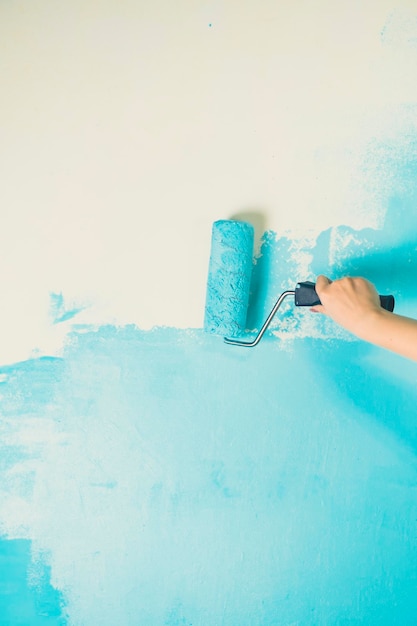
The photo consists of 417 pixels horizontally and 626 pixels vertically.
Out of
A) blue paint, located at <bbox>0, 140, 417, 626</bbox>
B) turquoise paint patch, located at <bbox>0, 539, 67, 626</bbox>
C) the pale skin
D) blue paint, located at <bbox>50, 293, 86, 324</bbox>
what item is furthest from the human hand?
turquoise paint patch, located at <bbox>0, 539, 67, 626</bbox>

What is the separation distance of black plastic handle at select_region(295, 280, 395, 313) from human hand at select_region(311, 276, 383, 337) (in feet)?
0.06

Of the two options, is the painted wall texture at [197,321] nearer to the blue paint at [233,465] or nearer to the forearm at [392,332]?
the blue paint at [233,465]

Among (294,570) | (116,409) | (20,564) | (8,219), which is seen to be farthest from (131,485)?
(8,219)

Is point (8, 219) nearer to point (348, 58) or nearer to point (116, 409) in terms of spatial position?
point (116, 409)

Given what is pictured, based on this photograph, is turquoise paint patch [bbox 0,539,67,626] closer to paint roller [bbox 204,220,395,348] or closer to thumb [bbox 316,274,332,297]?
paint roller [bbox 204,220,395,348]

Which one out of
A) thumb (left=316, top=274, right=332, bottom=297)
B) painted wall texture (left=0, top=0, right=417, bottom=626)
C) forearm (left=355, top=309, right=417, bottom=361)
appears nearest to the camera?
forearm (left=355, top=309, right=417, bottom=361)

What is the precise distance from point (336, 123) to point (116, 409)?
804 mm

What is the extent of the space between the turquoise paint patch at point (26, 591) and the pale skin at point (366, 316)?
87cm

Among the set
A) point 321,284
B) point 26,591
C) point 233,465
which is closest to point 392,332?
point 321,284

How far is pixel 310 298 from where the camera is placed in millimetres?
1032

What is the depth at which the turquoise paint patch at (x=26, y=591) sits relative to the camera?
119cm

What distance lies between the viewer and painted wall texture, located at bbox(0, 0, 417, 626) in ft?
3.76

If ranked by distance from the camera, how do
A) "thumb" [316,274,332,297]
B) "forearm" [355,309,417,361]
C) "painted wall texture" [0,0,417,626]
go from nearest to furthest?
1. "forearm" [355,309,417,361]
2. "thumb" [316,274,332,297]
3. "painted wall texture" [0,0,417,626]

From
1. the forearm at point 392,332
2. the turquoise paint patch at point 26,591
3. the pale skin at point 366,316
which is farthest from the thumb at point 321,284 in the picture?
the turquoise paint patch at point 26,591
